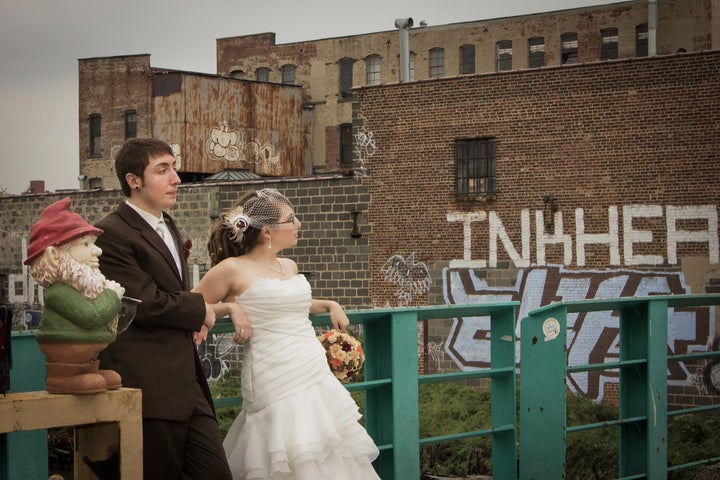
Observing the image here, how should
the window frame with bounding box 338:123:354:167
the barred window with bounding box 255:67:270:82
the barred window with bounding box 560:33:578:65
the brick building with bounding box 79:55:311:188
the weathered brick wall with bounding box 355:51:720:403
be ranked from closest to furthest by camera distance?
the weathered brick wall with bounding box 355:51:720:403 → the brick building with bounding box 79:55:311:188 → the barred window with bounding box 560:33:578:65 → the window frame with bounding box 338:123:354:167 → the barred window with bounding box 255:67:270:82

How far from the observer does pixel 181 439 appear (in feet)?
12.5

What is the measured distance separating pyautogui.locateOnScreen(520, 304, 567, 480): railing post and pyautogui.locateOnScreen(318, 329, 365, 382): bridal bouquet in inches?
46.0

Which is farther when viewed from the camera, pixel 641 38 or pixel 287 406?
pixel 641 38

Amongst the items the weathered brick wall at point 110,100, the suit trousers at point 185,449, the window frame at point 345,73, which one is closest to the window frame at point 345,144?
the window frame at point 345,73

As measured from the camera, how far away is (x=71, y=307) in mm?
3355

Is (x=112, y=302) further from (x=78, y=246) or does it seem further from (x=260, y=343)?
(x=260, y=343)

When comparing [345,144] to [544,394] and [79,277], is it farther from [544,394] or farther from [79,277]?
[79,277]

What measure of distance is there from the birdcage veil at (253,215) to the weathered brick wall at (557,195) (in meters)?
16.0

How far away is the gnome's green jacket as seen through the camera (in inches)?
132

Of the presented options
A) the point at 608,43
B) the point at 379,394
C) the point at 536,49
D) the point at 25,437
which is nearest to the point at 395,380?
the point at 379,394

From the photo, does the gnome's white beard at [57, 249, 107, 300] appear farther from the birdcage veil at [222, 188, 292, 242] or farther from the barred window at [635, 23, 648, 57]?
the barred window at [635, 23, 648, 57]

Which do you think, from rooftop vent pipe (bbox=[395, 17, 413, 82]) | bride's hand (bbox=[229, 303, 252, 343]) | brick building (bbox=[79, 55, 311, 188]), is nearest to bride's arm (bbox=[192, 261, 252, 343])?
bride's hand (bbox=[229, 303, 252, 343])

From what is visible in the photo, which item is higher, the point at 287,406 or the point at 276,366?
the point at 276,366

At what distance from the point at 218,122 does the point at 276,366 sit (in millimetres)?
30605
